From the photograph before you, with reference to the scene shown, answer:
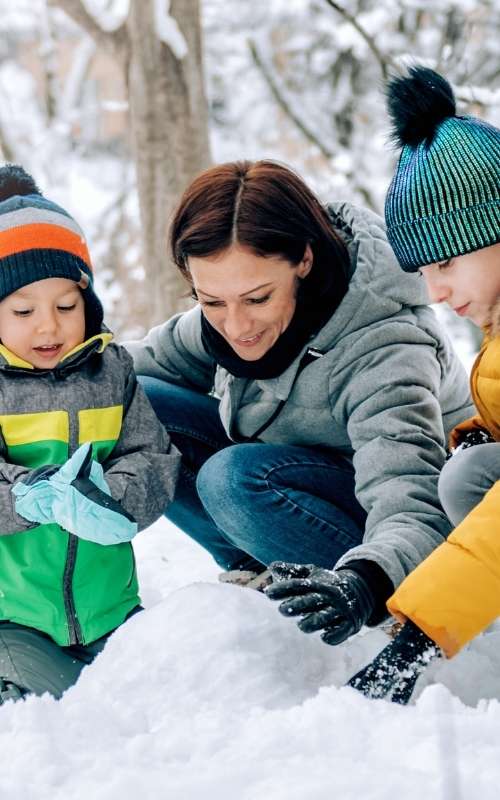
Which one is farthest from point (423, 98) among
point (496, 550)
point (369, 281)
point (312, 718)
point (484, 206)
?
point (312, 718)

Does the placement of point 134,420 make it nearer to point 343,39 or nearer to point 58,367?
point 58,367

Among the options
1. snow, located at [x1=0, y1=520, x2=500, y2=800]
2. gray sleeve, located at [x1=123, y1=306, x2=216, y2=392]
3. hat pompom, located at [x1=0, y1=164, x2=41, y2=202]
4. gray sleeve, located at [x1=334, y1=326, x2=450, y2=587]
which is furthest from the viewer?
gray sleeve, located at [x1=123, y1=306, x2=216, y2=392]

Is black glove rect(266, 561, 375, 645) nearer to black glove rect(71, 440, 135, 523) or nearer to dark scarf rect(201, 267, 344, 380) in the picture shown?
black glove rect(71, 440, 135, 523)

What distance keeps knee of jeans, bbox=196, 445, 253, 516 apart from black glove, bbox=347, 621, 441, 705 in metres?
0.82

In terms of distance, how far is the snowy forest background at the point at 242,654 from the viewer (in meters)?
1.13

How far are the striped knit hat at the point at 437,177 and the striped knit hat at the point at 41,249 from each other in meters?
0.73

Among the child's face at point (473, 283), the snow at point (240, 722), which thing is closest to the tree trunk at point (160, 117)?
the child's face at point (473, 283)

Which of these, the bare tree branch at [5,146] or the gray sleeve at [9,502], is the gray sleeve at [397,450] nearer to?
the gray sleeve at [9,502]

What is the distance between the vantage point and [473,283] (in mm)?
1693

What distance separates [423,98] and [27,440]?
1098 mm

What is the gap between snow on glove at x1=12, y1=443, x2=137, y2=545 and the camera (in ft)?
5.98

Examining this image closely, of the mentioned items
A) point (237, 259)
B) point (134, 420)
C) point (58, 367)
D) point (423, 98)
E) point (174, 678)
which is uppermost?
point (423, 98)

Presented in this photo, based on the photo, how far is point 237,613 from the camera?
1629mm

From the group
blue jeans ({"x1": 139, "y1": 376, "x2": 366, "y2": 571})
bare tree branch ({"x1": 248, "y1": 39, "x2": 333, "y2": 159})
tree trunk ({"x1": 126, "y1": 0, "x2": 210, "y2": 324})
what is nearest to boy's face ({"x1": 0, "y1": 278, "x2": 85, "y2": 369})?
blue jeans ({"x1": 139, "y1": 376, "x2": 366, "y2": 571})
